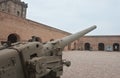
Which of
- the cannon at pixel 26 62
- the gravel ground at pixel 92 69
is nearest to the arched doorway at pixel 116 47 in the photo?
the gravel ground at pixel 92 69

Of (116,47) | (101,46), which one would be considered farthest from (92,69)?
(116,47)

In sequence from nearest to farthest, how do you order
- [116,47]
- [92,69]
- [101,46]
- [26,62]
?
[26,62]
[92,69]
[116,47]
[101,46]

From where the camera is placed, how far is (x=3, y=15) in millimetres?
20406

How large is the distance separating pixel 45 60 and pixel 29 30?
2081cm

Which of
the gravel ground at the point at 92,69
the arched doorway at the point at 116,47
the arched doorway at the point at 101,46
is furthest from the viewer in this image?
the arched doorway at the point at 101,46

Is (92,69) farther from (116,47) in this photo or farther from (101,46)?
(116,47)

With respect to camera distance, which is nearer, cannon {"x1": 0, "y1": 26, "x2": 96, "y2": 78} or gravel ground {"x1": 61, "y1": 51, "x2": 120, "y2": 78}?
cannon {"x1": 0, "y1": 26, "x2": 96, "y2": 78}

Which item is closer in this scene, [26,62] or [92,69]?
[26,62]

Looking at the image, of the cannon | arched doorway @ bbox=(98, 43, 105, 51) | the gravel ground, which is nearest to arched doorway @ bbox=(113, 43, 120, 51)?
arched doorway @ bbox=(98, 43, 105, 51)

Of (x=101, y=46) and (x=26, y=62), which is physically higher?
(x=101, y=46)

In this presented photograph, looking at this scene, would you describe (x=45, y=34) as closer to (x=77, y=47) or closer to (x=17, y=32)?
(x=17, y=32)

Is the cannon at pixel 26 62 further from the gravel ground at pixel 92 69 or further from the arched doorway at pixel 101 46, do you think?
the arched doorway at pixel 101 46

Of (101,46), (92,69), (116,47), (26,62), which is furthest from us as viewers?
(101,46)

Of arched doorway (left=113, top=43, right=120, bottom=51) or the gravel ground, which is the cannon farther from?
arched doorway (left=113, top=43, right=120, bottom=51)
